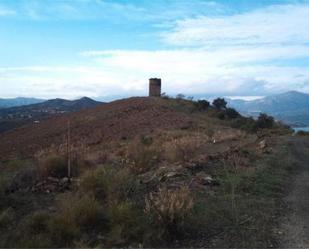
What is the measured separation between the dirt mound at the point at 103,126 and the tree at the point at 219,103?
253 inches

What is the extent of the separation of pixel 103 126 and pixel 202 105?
1678cm

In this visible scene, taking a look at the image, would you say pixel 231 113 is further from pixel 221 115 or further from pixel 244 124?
pixel 244 124

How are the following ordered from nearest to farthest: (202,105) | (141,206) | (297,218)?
1. (141,206)
2. (297,218)
3. (202,105)

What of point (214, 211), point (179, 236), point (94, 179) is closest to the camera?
point (179, 236)

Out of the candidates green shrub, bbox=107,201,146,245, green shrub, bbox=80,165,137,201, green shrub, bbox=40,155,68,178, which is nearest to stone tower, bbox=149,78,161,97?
green shrub, bbox=40,155,68,178

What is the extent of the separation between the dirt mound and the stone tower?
773cm

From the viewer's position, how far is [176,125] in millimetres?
40969

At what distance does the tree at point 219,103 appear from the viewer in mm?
60706

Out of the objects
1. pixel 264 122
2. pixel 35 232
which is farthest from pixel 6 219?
pixel 264 122

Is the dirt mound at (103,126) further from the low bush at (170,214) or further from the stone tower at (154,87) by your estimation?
the low bush at (170,214)

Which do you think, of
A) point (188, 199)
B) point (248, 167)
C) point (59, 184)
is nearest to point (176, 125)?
point (248, 167)

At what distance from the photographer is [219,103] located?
6138 centimetres

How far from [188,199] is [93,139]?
28.5 m

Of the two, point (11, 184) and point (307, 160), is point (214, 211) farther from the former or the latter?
point (307, 160)
